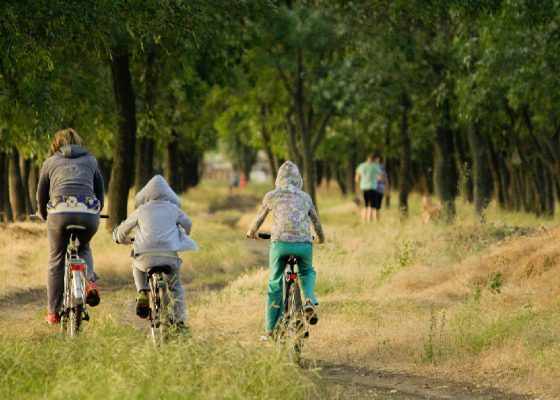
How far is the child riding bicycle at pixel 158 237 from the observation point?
11375mm

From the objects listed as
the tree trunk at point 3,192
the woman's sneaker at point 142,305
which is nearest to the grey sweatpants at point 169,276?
the woman's sneaker at point 142,305

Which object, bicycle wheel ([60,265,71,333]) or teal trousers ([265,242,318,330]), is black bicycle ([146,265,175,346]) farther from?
teal trousers ([265,242,318,330])

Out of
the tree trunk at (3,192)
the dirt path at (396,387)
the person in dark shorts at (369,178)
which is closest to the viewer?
the dirt path at (396,387)

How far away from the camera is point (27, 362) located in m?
9.30

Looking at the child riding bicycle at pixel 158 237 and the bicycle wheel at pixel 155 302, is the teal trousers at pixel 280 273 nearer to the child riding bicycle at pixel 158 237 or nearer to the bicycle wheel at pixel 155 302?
the child riding bicycle at pixel 158 237

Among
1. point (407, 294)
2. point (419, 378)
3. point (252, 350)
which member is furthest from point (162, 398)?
point (407, 294)

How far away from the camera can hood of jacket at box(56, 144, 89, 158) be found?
12.1 meters

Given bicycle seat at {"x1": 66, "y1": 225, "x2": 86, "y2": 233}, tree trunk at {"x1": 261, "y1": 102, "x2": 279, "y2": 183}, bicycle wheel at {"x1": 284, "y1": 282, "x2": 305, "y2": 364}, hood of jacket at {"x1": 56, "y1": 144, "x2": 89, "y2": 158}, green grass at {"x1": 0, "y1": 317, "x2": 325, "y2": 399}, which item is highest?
tree trunk at {"x1": 261, "y1": 102, "x2": 279, "y2": 183}

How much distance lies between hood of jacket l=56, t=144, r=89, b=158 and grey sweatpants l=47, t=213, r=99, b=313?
0.63m

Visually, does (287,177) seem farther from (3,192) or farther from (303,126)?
(303,126)

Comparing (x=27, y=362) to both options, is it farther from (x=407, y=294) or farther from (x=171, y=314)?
(x=407, y=294)

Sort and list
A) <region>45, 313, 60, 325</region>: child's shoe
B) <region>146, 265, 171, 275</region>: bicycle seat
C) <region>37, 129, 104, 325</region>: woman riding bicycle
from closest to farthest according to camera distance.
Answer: <region>146, 265, 171, 275</region>: bicycle seat
<region>37, 129, 104, 325</region>: woman riding bicycle
<region>45, 313, 60, 325</region>: child's shoe

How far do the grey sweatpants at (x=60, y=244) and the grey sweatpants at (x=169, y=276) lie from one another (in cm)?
62

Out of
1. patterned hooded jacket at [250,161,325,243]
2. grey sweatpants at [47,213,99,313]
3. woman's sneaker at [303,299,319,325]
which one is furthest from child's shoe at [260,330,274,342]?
grey sweatpants at [47,213,99,313]
